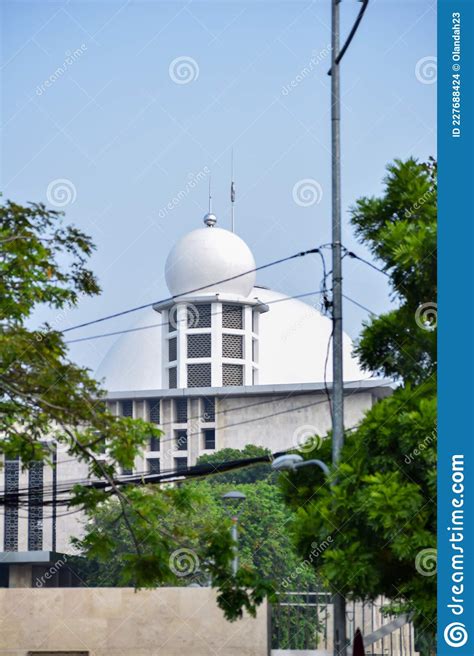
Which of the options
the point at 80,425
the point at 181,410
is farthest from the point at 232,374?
the point at 80,425

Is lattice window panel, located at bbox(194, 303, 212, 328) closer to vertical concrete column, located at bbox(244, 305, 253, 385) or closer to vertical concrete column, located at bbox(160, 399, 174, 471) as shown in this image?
vertical concrete column, located at bbox(244, 305, 253, 385)

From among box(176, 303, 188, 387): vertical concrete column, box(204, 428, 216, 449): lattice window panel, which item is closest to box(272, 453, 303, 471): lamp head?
box(204, 428, 216, 449): lattice window panel

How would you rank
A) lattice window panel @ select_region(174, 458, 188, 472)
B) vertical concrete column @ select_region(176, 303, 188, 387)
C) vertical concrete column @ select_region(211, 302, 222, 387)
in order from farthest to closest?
vertical concrete column @ select_region(176, 303, 188, 387) < vertical concrete column @ select_region(211, 302, 222, 387) < lattice window panel @ select_region(174, 458, 188, 472)

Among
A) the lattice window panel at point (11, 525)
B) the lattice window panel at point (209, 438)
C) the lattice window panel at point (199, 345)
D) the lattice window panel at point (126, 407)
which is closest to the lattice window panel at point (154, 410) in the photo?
the lattice window panel at point (126, 407)

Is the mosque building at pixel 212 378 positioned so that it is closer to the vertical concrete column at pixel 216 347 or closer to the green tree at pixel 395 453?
the vertical concrete column at pixel 216 347

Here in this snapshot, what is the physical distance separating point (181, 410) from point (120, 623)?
169 ft

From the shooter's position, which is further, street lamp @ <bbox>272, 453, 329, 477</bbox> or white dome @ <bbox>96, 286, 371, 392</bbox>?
white dome @ <bbox>96, 286, 371, 392</bbox>

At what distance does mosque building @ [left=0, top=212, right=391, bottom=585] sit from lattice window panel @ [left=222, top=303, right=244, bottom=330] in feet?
0.21

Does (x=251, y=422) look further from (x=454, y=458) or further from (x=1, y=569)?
(x=454, y=458)

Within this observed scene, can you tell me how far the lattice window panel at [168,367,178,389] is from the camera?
77.4m

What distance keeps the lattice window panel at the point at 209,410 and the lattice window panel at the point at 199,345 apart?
5.56 metres

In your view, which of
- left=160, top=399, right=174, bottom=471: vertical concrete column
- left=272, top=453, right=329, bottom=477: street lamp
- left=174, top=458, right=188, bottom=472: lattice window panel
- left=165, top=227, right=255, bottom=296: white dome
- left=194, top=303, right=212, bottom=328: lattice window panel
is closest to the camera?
left=272, top=453, right=329, bottom=477: street lamp

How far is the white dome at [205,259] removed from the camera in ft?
216

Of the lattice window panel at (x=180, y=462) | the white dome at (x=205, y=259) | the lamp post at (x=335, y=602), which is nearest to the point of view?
the lamp post at (x=335, y=602)
